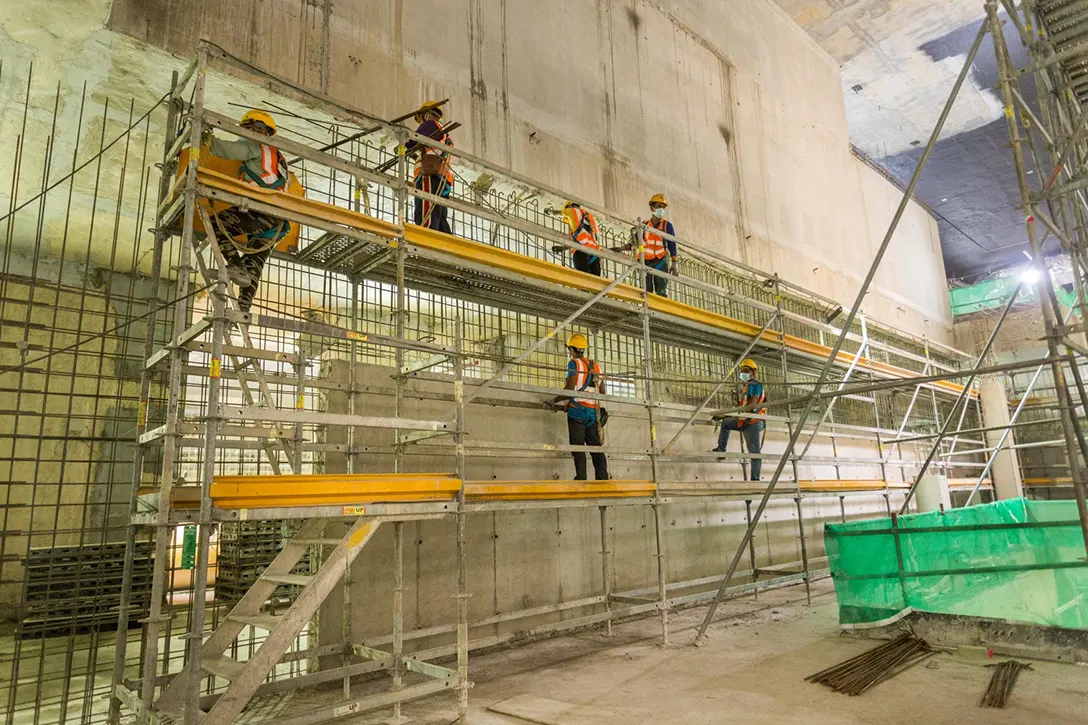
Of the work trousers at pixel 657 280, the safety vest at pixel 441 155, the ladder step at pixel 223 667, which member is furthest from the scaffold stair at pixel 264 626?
the work trousers at pixel 657 280

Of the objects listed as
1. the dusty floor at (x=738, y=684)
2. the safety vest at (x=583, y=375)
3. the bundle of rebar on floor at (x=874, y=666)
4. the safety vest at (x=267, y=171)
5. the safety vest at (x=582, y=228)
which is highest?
the safety vest at (x=582, y=228)

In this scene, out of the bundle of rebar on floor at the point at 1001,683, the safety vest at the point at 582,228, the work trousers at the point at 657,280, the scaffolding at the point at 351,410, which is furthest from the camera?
the work trousers at the point at 657,280

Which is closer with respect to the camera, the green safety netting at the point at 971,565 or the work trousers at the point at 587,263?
the green safety netting at the point at 971,565

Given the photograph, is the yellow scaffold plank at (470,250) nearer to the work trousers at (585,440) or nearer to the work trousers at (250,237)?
the work trousers at (250,237)

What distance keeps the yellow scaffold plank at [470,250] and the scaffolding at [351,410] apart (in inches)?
0.9

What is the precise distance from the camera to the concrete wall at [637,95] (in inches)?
271

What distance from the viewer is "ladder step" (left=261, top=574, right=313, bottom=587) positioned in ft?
14.4

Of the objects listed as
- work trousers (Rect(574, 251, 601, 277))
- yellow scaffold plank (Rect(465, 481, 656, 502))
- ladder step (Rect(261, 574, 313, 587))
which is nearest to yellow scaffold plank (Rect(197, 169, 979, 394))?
work trousers (Rect(574, 251, 601, 277))

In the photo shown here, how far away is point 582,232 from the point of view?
8062mm

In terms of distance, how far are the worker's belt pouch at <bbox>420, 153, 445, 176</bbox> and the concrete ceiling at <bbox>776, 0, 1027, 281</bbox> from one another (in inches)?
438

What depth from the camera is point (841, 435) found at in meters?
13.1

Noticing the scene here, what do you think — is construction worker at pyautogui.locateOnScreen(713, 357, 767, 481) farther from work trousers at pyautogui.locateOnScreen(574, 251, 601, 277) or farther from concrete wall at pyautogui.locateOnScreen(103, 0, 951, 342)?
work trousers at pyautogui.locateOnScreen(574, 251, 601, 277)

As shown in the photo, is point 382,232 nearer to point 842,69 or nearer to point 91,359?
point 91,359

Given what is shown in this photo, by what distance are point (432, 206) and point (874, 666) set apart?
5.97 meters
